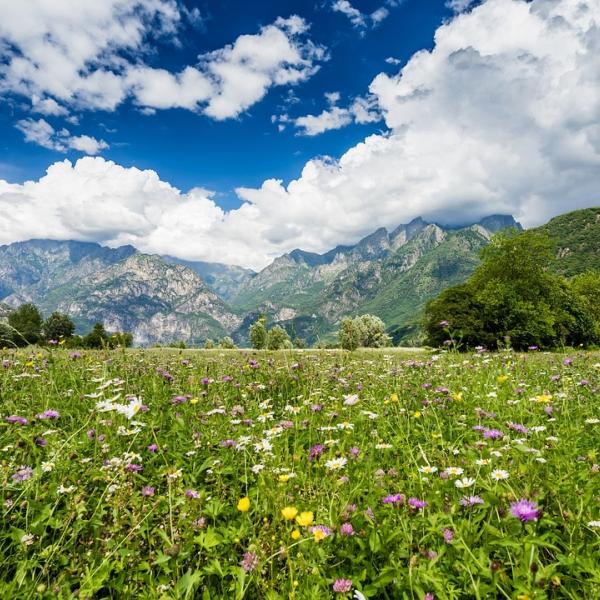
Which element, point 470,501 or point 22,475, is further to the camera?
point 22,475

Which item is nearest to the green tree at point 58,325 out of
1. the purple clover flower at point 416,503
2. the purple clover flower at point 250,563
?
the purple clover flower at point 250,563

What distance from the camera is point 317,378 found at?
745 cm

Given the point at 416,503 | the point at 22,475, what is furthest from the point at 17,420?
the point at 416,503

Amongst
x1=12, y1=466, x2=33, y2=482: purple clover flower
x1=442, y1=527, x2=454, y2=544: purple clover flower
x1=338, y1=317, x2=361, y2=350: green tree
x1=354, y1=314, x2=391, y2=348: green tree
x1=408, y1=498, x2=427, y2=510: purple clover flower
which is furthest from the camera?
x1=354, y1=314, x2=391, y2=348: green tree

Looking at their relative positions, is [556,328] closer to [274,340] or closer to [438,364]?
[438,364]

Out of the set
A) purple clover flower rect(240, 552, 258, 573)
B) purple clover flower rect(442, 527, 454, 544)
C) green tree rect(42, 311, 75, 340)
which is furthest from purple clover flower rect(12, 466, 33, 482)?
green tree rect(42, 311, 75, 340)

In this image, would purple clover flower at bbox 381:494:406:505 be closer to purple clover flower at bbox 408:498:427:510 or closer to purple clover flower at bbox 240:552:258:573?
purple clover flower at bbox 408:498:427:510

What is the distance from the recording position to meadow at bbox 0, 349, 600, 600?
8.05 ft

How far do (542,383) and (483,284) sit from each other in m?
37.2

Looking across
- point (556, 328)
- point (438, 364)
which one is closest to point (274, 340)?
point (556, 328)

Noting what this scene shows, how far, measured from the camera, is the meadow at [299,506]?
8.05ft

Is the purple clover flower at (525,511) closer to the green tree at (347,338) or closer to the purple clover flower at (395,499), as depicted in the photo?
the purple clover flower at (395,499)

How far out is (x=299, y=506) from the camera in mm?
3195

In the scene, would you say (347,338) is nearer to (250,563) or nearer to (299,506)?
(299,506)
